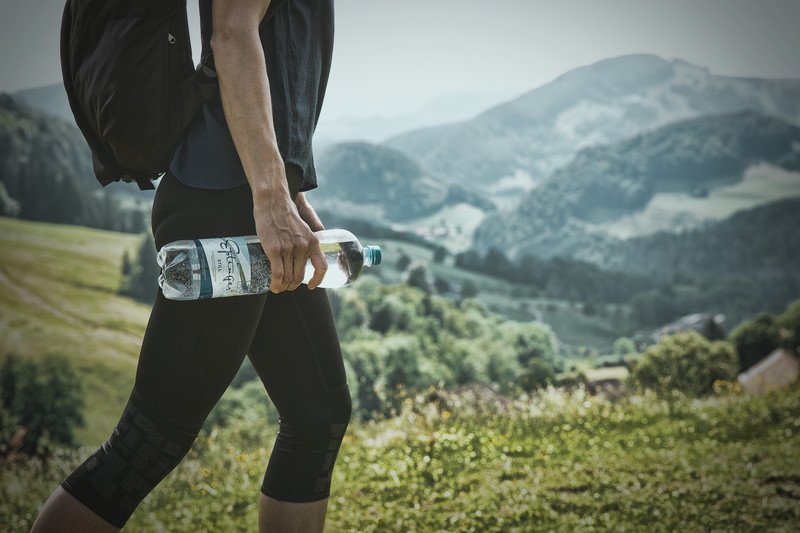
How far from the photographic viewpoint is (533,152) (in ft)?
57.3

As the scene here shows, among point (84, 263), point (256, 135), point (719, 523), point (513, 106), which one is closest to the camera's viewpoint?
point (256, 135)

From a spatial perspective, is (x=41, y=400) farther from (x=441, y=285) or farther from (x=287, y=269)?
(x=287, y=269)

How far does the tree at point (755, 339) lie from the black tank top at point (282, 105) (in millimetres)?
11155

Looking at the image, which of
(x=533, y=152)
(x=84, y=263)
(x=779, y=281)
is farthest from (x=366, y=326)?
(x=779, y=281)

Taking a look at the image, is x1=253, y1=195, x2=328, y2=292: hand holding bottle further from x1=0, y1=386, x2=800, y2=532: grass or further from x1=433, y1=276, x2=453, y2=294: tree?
x1=433, y1=276, x2=453, y2=294: tree

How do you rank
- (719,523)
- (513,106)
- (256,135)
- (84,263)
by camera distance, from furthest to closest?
(513,106) → (84,263) → (719,523) → (256,135)

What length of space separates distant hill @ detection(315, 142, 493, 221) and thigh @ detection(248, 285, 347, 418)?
13541mm

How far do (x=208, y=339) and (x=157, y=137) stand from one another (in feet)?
1.14

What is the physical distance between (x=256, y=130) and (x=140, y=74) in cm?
22

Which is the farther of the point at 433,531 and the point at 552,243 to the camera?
the point at 552,243

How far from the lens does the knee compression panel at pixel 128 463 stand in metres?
1.27

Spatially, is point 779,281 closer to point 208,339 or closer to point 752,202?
point 752,202

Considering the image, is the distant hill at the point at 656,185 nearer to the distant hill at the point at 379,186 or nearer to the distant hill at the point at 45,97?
the distant hill at the point at 379,186

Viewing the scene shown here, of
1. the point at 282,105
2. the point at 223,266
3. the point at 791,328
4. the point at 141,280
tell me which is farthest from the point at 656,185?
the point at 223,266
